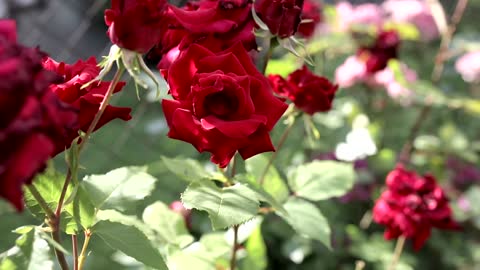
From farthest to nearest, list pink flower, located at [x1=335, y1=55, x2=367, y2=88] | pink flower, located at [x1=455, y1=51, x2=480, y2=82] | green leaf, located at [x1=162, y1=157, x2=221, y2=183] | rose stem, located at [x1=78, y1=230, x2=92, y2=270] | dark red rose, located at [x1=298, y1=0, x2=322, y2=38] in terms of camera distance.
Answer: pink flower, located at [x1=455, y1=51, x2=480, y2=82], pink flower, located at [x1=335, y1=55, x2=367, y2=88], dark red rose, located at [x1=298, y1=0, x2=322, y2=38], green leaf, located at [x1=162, y1=157, x2=221, y2=183], rose stem, located at [x1=78, y1=230, x2=92, y2=270]

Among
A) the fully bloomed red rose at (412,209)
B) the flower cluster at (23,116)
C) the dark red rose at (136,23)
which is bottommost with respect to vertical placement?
the fully bloomed red rose at (412,209)

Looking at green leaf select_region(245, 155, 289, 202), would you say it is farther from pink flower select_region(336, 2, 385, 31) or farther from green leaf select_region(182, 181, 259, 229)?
pink flower select_region(336, 2, 385, 31)

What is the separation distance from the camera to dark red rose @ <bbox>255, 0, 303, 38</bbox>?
625 millimetres

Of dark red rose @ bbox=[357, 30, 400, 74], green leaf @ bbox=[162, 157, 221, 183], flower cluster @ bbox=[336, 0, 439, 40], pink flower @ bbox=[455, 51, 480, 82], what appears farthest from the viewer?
pink flower @ bbox=[455, 51, 480, 82]

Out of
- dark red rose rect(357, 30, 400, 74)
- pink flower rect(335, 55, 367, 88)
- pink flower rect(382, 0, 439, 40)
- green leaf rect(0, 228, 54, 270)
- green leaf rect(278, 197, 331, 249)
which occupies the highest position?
green leaf rect(0, 228, 54, 270)

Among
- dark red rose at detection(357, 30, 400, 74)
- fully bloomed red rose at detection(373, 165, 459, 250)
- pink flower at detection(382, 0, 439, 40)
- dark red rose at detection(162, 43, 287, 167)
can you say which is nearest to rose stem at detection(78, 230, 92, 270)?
dark red rose at detection(162, 43, 287, 167)

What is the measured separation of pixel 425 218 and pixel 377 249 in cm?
40

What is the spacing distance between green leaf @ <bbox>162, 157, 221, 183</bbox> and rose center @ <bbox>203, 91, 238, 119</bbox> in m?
0.13

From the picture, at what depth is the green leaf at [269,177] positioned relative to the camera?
795mm

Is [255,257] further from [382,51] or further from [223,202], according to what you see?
[382,51]

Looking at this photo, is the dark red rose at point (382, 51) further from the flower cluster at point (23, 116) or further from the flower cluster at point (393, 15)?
the flower cluster at point (23, 116)

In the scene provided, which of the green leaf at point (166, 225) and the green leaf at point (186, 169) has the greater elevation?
the green leaf at point (186, 169)

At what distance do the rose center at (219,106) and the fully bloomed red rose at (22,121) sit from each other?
178mm

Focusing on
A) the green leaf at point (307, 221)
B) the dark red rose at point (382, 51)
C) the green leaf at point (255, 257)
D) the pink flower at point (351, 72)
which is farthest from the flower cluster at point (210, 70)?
the pink flower at point (351, 72)
